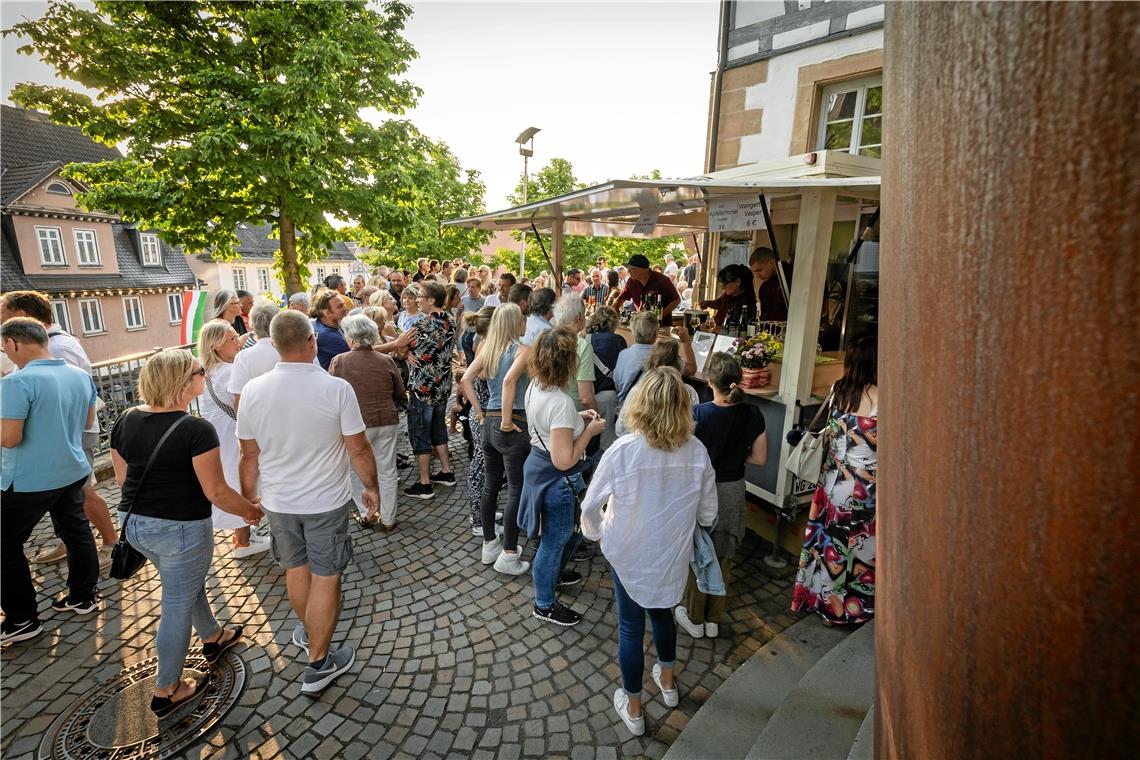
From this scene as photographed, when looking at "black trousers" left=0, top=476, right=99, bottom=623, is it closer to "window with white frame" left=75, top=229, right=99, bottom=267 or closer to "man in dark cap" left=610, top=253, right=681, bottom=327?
"man in dark cap" left=610, top=253, right=681, bottom=327

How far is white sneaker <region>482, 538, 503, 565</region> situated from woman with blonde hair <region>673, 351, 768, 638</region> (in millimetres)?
1738

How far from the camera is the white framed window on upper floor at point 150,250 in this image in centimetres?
3206

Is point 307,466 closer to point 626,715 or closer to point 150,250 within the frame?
point 626,715

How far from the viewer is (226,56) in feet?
37.3

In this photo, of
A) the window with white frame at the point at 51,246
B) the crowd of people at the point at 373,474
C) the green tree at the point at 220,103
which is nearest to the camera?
the crowd of people at the point at 373,474

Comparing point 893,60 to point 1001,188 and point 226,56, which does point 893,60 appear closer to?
point 1001,188

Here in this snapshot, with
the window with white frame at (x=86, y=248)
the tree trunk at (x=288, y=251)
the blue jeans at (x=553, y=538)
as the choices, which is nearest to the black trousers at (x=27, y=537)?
the blue jeans at (x=553, y=538)

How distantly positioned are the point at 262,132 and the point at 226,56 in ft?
7.63

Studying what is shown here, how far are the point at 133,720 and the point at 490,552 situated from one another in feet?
8.17

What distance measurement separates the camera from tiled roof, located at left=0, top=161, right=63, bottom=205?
2458 cm

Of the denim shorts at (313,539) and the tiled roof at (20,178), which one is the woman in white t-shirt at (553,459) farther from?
the tiled roof at (20,178)

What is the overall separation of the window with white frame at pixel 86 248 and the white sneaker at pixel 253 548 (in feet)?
107

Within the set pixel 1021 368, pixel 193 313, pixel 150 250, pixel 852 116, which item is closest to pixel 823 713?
pixel 1021 368

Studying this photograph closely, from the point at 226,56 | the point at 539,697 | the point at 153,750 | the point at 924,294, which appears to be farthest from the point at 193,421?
the point at 226,56
